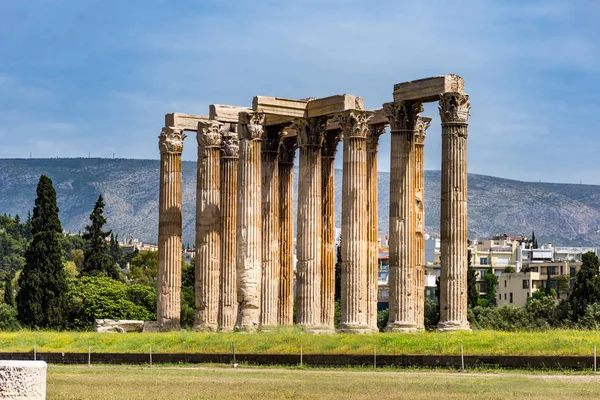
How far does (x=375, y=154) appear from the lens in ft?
281

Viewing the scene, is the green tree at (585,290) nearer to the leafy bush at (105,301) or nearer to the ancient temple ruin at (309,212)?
the leafy bush at (105,301)

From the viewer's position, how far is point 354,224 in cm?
7950

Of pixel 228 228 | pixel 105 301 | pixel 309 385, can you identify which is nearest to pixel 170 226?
pixel 228 228

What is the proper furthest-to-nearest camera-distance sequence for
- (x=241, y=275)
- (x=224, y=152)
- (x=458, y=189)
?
(x=224, y=152) → (x=241, y=275) → (x=458, y=189)

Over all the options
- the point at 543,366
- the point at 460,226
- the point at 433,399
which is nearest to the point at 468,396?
the point at 433,399

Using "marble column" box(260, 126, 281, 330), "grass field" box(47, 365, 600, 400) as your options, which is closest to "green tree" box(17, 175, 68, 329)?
"marble column" box(260, 126, 281, 330)

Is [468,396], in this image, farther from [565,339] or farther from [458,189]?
[458,189]

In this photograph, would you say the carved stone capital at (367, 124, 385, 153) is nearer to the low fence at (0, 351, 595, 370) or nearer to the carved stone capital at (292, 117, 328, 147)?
the carved stone capital at (292, 117, 328, 147)

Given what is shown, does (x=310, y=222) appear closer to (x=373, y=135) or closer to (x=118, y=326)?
(x=373, y=135)

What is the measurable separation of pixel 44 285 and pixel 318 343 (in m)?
56.1

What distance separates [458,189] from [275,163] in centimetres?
1567

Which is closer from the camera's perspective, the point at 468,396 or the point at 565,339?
the point at 468,396

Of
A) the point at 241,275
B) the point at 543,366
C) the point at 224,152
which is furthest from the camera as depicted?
the point at 224,152

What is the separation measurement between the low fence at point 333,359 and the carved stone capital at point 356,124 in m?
16.2
